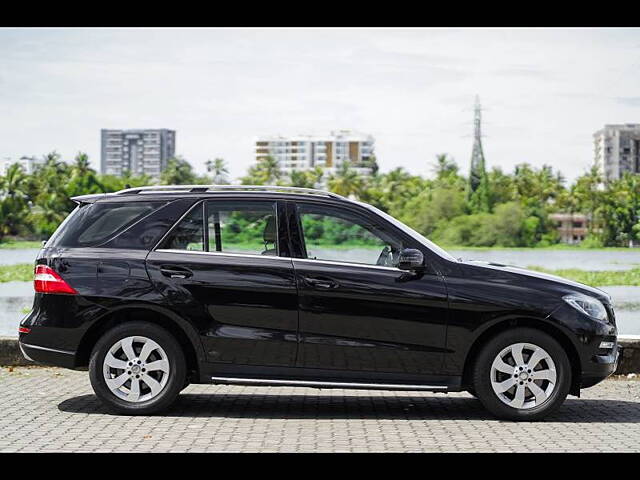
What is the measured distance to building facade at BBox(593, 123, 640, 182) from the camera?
44.4 meters

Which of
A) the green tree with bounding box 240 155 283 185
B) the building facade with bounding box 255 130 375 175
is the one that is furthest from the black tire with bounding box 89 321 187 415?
the green tree with bounding box 240 155 283 185

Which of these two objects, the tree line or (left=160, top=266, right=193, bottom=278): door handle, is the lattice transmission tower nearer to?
the tree line

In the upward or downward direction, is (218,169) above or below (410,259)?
above

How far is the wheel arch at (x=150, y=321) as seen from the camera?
820 centimetres

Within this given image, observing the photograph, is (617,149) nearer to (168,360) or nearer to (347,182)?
(347,182)

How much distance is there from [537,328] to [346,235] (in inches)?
65.5

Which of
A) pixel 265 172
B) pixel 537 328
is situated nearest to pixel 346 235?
pixel 537 328

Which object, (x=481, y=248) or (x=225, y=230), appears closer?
(x=225, y=230)

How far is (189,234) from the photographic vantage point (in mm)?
8406

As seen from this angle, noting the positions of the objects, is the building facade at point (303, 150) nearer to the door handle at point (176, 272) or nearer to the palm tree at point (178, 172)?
the palm tree at point (178, 172)

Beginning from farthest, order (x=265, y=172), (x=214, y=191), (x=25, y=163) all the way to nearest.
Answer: (x=265, y=172), (x=25, y=163), (x=214, y=191)

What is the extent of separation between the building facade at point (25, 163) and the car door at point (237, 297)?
4221cm

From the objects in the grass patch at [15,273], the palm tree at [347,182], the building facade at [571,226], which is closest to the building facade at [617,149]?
the building facade at [571,226]

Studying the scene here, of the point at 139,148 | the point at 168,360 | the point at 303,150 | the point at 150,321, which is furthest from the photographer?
the point at 303,150
